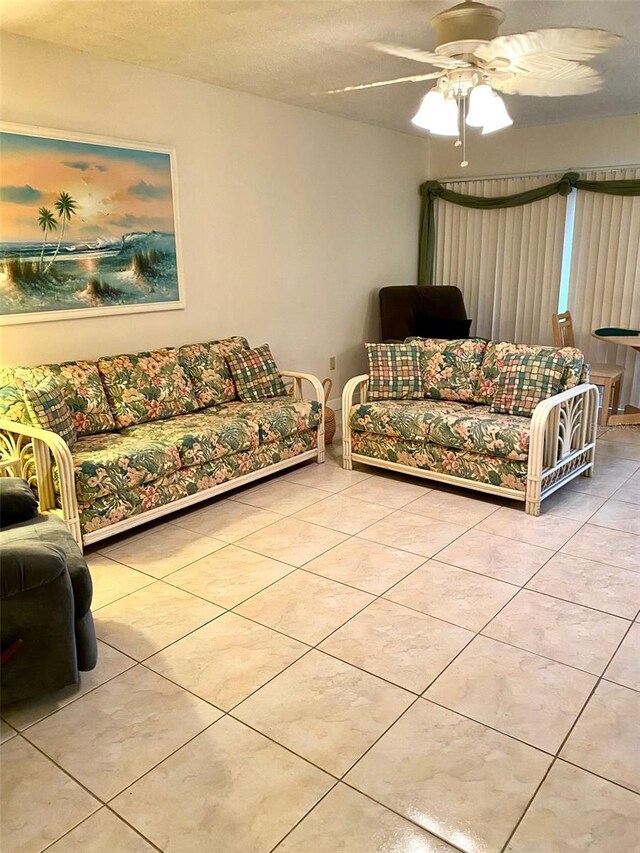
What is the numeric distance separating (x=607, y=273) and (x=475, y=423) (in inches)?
114

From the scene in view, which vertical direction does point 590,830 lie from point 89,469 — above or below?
below

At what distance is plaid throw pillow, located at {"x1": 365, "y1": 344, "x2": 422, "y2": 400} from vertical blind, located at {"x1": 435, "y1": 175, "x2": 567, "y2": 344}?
2.30 m

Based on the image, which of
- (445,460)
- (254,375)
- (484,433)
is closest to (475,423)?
(484,433)

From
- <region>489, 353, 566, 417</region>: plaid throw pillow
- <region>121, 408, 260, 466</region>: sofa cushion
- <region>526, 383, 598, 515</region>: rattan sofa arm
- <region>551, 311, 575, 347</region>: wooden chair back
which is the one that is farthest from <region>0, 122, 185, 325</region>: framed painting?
<region>551, 311, 575, 347</region>: wooden chair back

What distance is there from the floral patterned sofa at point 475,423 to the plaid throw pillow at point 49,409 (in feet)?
5.92

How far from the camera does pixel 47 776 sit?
6.01 feet

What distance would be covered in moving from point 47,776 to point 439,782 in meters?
1.10

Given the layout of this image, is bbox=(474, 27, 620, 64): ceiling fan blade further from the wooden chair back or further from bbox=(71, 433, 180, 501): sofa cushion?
the wooden chair back

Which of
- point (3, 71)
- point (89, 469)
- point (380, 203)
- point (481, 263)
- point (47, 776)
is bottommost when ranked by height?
point (47, 776)

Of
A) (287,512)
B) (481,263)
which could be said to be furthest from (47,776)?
(481,263)

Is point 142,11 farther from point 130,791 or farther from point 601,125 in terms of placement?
point 601,125

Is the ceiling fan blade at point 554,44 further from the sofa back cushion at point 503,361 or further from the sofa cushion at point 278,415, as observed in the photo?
the sofa cushion at point 278,415

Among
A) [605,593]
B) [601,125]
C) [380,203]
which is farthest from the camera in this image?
[380,203]

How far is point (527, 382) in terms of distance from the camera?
388cm
